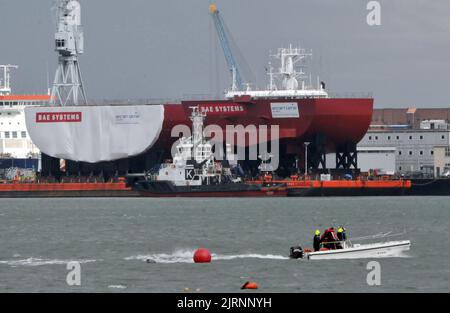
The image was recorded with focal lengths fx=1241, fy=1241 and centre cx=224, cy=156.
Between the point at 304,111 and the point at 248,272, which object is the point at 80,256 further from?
the point at 304,111

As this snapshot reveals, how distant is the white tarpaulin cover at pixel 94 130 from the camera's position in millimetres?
118375

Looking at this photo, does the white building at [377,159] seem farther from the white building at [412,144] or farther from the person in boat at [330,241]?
the person in boat at [330,241]

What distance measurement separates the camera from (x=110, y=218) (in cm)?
8681

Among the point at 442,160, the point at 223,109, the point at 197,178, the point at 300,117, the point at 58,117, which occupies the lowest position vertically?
the point at 197,178

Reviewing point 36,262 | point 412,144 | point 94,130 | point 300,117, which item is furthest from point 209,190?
point 36,262

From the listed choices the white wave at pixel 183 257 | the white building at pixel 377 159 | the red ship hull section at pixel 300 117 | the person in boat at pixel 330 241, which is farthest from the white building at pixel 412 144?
the person in boat at pixel 330 241

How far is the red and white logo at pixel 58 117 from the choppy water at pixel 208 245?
48.1ft

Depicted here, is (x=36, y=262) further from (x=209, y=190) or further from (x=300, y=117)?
(x=300, y=117)

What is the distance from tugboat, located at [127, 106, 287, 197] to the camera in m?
113

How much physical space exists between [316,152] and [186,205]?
654 inches

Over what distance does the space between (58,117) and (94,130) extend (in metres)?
3.89

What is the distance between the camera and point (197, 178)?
11412 centimetres

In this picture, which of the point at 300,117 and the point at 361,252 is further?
the point at 300,117
